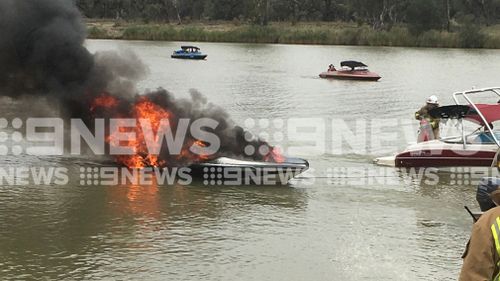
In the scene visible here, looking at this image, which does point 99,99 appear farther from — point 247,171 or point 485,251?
point 485,251

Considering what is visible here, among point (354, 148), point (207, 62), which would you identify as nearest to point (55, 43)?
point (354, 148)

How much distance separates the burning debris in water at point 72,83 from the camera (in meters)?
18.1

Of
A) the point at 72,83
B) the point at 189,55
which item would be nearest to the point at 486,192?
the point at 72,83

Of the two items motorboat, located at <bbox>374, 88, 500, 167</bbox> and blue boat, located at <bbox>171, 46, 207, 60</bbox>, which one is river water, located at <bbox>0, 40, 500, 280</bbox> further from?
blue boat, located at <bbox>171, 46, 207, 60</bbox>

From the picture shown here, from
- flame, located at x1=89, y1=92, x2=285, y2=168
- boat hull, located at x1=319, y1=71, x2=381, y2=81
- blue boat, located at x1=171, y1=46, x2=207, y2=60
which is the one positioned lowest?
flame, located at x1=89, y1=92, x2=285, y2=168

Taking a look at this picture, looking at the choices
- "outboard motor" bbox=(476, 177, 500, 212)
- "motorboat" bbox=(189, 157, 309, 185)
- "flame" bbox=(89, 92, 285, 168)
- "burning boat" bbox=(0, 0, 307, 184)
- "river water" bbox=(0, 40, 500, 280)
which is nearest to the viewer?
"outboard motor" bbox=(476, 177, 500, 212)

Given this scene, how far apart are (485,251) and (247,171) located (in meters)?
11.9

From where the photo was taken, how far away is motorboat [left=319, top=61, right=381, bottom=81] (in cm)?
4625

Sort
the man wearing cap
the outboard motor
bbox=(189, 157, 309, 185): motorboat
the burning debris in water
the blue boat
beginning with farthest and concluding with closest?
the blue boat
the burning debris in water
bbox=(189, 157, 309, 185): motorboat
the outboard motor
the man wearing cap

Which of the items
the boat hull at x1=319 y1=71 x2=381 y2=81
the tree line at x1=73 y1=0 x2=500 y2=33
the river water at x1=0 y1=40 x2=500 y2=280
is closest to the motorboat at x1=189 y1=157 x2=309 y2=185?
the river water at x1=0 y1=40 x2=500 y2=280

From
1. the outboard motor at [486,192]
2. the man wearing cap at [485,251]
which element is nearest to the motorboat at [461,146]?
the outboard motor at [486,192]

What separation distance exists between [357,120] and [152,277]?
19.3m

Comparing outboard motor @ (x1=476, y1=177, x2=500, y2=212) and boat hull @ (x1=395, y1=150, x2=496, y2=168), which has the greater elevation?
boat hull @ (x1=395, y1=150, x2=496, y2=168)

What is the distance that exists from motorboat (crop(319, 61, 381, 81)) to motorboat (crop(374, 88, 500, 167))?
1070 inches
